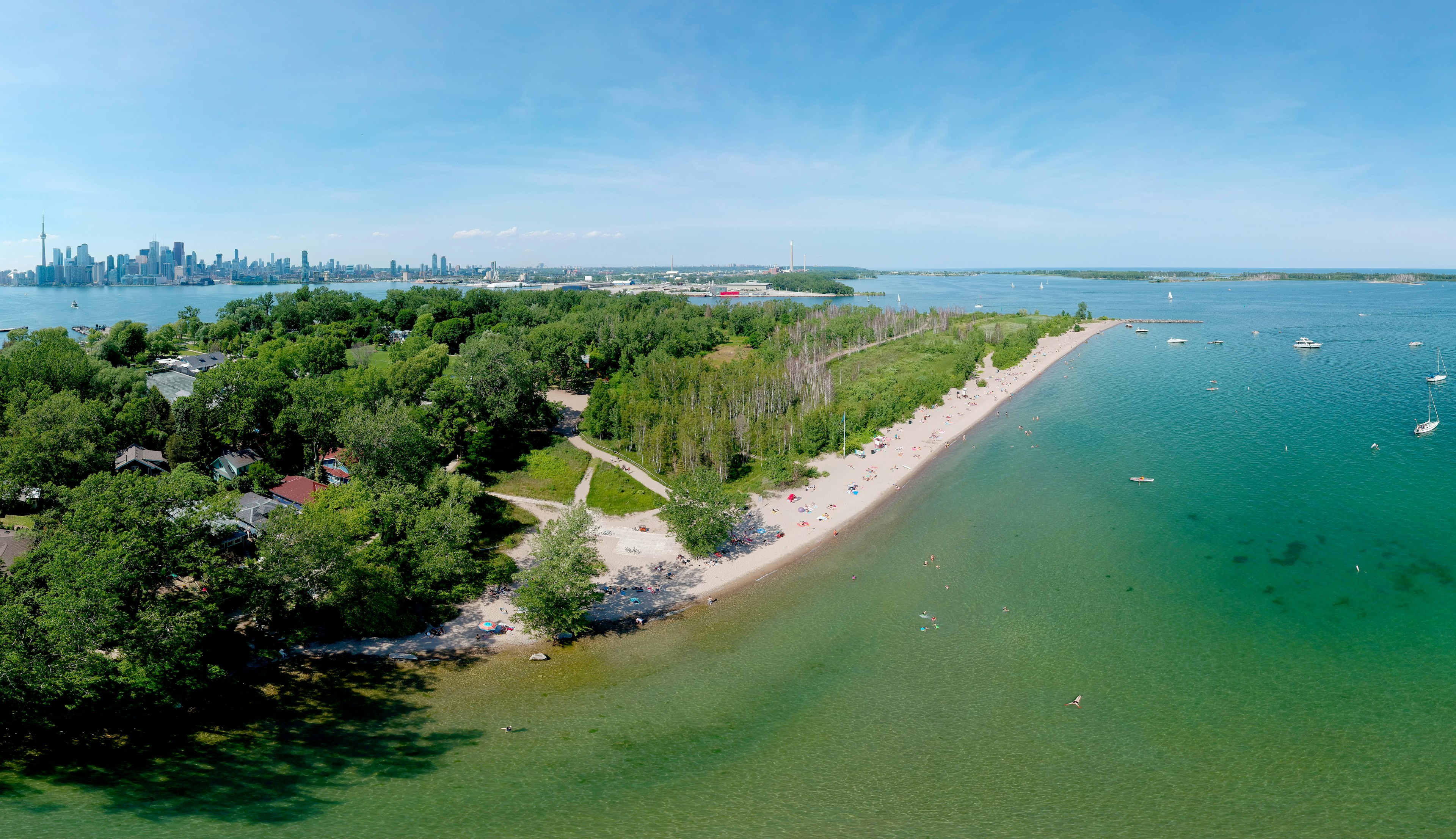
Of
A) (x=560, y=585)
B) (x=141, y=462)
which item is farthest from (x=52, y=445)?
(x=560, y=585)

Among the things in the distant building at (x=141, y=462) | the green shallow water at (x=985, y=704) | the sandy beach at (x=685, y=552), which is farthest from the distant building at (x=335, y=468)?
the green shallow water at (x=985, y=704)

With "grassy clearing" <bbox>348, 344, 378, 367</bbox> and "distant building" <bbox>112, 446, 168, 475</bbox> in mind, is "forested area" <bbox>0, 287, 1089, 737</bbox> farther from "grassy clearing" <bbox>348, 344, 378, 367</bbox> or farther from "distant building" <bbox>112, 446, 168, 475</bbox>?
"distant building" <bbox>112, 446, 168, 475</bbox>

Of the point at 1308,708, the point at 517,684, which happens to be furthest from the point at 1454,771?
the point at 517,684

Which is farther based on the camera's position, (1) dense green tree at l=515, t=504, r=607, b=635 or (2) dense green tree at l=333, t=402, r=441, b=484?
(2) dense green tree at l=333, t=402, r=441, b=484

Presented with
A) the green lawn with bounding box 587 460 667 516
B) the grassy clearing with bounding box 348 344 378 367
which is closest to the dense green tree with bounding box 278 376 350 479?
the green lawn with bounding box 587 460 667 516

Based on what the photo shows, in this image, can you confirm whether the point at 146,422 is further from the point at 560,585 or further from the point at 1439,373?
the point at 1439,373

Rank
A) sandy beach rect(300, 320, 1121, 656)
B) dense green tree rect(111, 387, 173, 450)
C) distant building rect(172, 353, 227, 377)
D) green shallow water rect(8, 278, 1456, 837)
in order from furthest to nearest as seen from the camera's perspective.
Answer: distant building rect(172, 353, 227, 377) → dense green tree rect(111, 387, 173, 450) → sandy beach rect(300, 320, 1121, 656) → green shallow water rect(8, 278, 1456, 837)
